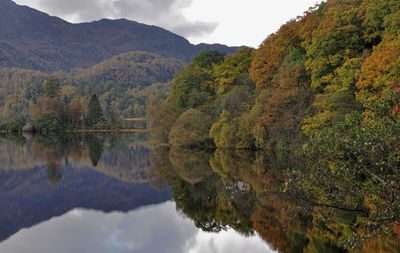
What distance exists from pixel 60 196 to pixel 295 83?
26229 mm

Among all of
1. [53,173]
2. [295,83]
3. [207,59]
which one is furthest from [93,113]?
[295,83]

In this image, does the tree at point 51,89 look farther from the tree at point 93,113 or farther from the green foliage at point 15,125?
the tree at point 93,113

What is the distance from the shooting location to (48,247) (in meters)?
13.7

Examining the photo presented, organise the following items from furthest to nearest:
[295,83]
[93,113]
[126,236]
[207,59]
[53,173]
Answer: [93,113] → [207,59] → [295,83] → [53,173] → [126,236]

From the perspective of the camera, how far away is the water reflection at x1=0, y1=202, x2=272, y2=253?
43.0 ft

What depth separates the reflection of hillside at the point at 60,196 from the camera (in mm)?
18138

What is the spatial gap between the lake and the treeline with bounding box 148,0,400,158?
6594mm

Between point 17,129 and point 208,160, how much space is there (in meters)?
85.5

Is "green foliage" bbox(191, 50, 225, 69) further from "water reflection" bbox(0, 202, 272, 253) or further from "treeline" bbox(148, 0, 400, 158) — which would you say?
"water reflection" bbox(0, 202, 272, 253)

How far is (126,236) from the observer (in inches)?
587

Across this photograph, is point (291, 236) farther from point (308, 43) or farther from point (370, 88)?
point (308, 43)

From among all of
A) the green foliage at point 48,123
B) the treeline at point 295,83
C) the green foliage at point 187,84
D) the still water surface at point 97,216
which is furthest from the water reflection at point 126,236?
the green foliage at point 48,123

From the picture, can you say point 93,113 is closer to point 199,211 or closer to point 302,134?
point 302,134

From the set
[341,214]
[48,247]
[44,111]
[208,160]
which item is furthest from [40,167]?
[44,111]
